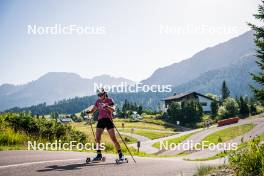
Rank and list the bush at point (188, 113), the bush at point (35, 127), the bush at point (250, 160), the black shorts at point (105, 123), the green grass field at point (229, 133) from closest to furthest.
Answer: the bush at point (250, 160)
the black shorts at point (105, 123)
the bush at point (35, 127)
the green grass field at point (229, 133)
the bush at point (188, 113)

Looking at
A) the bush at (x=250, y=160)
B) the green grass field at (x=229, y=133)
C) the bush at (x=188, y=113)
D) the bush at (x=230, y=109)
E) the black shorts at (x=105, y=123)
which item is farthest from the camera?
the bush at (x=188, y=113)

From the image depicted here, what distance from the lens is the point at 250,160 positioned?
7461 mm

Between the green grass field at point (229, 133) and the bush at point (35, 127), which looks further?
the green grass field at point (229, 133)

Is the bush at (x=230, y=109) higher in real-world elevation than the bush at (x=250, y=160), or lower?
higher

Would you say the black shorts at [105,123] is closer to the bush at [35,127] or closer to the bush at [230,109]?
the bush at [35,127]

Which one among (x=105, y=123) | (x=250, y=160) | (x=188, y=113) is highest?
(x=188, y=113)

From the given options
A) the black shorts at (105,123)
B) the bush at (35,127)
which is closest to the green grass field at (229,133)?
the bush at (35,127)

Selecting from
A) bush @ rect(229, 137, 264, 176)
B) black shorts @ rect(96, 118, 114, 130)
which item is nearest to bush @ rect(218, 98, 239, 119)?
black shorts @ rect(96, 118, 114, 130)

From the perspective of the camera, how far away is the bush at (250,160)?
23.7ft

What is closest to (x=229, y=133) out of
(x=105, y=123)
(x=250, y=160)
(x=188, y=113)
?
(x=188, y=113)

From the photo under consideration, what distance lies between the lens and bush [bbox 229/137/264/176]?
7.21 metres

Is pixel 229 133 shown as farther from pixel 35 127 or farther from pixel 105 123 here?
pixel 105 123

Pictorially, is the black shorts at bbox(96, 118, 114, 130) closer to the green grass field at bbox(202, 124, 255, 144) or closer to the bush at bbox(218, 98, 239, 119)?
the green grass field at bbox(202, 124, 255, 144)

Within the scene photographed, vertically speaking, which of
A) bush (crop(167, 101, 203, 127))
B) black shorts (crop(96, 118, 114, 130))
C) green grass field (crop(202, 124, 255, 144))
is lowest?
green grass field (crop(202, 124, 255, 144))
